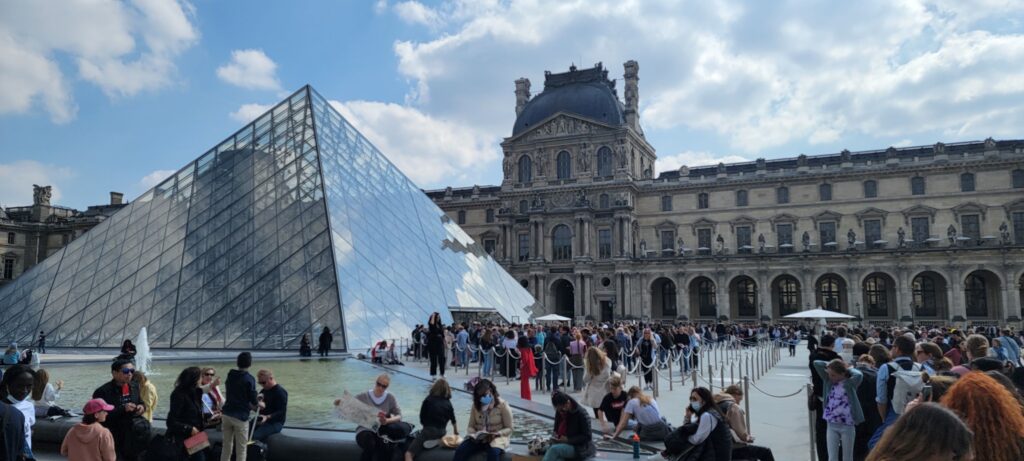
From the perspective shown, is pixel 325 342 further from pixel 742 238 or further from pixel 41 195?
pixel 41 195

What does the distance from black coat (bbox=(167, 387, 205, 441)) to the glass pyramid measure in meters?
12.6

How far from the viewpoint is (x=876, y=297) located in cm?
4397

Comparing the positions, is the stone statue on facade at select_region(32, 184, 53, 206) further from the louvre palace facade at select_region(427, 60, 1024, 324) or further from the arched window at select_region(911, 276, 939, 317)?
the arched window at select_region(911, 276, 939, 317)

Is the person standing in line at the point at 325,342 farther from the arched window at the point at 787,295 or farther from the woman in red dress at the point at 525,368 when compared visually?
the arched window at the point at 787,295

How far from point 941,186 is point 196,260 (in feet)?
143

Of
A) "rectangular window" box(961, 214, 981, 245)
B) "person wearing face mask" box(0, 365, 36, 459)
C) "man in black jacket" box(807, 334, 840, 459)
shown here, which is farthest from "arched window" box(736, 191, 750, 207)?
"person wearing face mask" box(0, 365, 36, 459)

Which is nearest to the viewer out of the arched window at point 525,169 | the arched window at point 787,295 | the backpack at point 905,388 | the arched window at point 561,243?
the backpack at point 905,388

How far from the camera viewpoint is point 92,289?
21.7m

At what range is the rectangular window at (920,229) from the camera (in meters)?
43.0

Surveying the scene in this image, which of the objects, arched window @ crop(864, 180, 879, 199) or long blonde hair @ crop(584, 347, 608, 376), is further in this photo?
arched window @ crop(864, 180, 879, 199)

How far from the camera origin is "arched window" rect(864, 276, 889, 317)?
143 ft

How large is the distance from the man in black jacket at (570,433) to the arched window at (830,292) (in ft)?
144

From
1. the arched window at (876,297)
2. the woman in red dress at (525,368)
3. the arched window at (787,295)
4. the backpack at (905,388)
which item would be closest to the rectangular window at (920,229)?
the arched window at (876,297)

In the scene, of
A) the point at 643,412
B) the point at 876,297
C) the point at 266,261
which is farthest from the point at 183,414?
the point at 876,297
